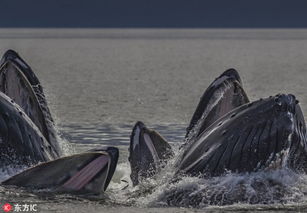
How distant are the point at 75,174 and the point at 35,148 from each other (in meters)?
1.06

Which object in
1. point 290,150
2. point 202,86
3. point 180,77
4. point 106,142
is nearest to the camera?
point 290,150

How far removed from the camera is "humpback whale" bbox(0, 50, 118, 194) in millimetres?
12367

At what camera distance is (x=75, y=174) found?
491 inches

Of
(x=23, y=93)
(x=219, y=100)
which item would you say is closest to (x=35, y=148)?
(x=23, y=93)

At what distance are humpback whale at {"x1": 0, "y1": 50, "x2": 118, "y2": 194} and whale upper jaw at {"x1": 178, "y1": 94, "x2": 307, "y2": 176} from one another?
1.33 meters

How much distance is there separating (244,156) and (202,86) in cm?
3365

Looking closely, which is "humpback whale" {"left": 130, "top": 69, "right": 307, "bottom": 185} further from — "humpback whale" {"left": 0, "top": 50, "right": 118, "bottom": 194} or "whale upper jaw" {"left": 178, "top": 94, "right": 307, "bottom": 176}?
"humpback whale" {"left": 0, "top": 50, "right": 118, "bottom": 194}

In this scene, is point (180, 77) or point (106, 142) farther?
point (180, 77)

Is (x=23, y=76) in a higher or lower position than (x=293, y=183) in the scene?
higher

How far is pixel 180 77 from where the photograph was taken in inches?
2143

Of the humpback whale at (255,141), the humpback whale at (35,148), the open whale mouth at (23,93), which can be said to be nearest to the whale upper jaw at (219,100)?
the humpback whale at (255,141)

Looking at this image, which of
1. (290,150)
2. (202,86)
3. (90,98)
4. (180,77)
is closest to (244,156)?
(290,150)

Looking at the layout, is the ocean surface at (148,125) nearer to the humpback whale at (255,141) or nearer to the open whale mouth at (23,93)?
the humpback whale at (255,141)

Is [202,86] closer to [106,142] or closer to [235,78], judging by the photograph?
[106,142]
